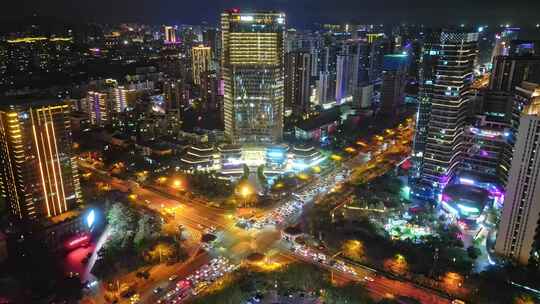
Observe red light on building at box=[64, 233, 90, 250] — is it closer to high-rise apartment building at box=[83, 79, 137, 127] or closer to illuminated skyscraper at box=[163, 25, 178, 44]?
high-rise apartment building at box=[83, 79, 137, 127]

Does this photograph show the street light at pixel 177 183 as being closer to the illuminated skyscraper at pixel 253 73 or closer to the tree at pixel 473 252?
the illuminated skyscraper at pixel 253 73

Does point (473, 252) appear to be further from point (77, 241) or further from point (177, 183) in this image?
point (77, 241)

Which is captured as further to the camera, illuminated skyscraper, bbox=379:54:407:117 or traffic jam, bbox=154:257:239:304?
illuminated skyscraper, bbox=379:54:407:117

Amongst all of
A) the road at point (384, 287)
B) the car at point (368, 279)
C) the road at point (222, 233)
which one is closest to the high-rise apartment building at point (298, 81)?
the road at point (222, 233)

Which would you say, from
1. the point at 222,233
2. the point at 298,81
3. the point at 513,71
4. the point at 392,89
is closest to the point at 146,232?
the point at 222,233

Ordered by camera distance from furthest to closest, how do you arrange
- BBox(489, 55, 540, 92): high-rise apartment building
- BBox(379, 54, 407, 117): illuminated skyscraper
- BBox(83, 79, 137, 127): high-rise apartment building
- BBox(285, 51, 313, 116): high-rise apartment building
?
1. BBox(379, 54, 407, 117): illuminated skyscraper
2. BBox(285, 51, 313, 116): high-rise apartment building
3. BBox(83, 79, 137, 127): high-rise apartment building
4. BBox(489, 55, 540, 92): high-rise apartment building

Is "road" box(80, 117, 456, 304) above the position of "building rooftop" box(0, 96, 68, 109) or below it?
below

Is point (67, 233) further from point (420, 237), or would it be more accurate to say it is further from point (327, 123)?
point (327, 123)

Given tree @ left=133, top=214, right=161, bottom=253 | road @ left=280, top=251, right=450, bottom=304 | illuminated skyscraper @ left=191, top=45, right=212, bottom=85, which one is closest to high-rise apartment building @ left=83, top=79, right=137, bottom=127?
illuminated skyscraper @ left=191, top=45, right=212, bottom=85
